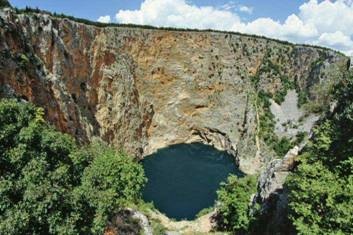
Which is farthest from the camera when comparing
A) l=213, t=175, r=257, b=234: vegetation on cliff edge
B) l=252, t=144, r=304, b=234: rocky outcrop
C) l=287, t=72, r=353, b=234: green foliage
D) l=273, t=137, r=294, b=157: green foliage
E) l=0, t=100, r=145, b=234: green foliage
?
l=273, t=137, r=294, b=157: green foliage

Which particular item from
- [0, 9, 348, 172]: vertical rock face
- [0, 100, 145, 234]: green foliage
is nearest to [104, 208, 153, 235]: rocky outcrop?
[0, 100, 145, 234]: green foliage

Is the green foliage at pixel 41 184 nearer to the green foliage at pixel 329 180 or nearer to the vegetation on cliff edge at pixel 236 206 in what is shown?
the green foliage at pixel 329 180

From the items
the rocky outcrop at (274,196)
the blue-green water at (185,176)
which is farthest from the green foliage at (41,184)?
the blue-green water at (185,176)

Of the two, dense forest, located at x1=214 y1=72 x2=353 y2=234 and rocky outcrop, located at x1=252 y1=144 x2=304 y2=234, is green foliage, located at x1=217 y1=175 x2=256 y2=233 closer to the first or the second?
rocky outcrop, located at x1=252 y1=144 x2=304 y2=234

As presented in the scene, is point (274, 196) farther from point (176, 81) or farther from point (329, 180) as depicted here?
point (176, 81)

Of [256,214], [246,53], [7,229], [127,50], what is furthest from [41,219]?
→ [246,53]

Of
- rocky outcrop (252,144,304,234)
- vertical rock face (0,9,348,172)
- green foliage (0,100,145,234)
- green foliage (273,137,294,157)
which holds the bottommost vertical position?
green foliage (0,100,145,234)

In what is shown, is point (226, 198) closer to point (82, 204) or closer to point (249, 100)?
point (82, 204)
